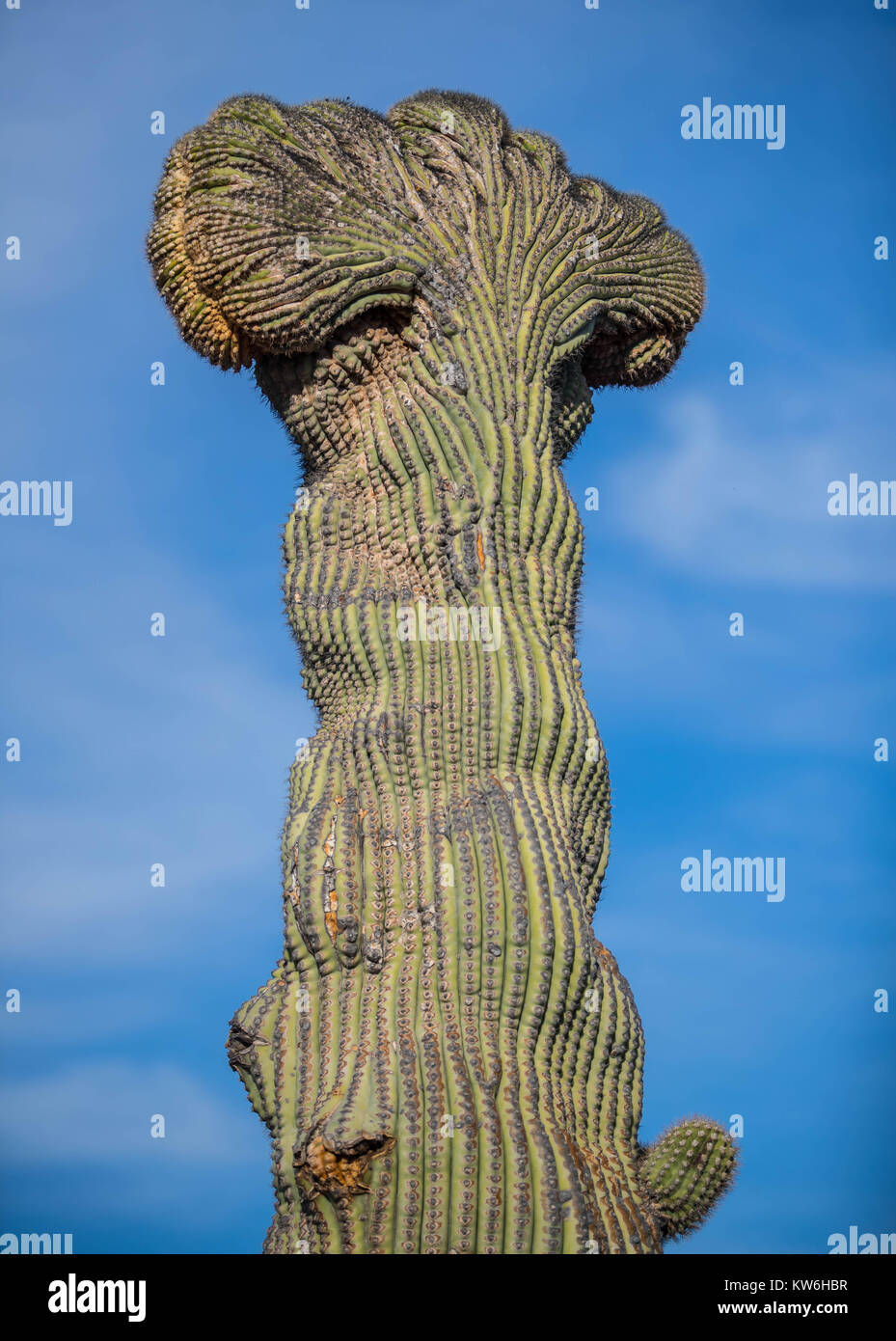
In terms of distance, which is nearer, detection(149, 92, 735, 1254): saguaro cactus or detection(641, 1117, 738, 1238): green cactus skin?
detection(149, 92, 735, 1254): saguaro cactus

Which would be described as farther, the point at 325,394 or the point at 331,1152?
the point at 325,394

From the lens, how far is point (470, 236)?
26.7 ft

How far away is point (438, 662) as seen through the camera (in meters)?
7.20

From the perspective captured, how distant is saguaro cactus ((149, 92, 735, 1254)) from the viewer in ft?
21.0

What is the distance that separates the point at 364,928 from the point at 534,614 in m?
1.68

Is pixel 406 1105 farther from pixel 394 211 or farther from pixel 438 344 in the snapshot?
pixel 394 211

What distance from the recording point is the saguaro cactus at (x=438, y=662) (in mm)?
6387

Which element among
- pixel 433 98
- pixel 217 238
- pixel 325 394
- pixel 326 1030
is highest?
pixel 433 98

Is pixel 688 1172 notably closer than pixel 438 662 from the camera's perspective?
Yes

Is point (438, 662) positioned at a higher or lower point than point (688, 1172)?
higher

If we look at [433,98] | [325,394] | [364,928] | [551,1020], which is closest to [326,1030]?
[364,928]

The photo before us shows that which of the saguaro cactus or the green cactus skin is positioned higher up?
the saguaro cactus

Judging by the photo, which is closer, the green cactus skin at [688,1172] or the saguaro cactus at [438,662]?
the saguaro cactus at [438,662]

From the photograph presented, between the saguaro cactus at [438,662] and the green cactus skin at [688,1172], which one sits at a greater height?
the saguaro cactus at [438,662]
